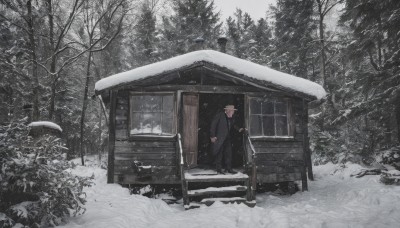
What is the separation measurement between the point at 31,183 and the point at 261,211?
14.4ft

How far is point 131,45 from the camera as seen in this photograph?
28.7 meters

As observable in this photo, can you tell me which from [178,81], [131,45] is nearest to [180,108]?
[178,81]

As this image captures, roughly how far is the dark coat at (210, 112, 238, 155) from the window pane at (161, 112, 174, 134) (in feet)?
3.87

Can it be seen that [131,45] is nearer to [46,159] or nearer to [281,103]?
[281,103]

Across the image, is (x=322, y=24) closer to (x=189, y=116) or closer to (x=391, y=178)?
(x=391, y=178)

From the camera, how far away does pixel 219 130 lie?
848 centimetres

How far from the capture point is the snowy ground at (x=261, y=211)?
17.6 feet

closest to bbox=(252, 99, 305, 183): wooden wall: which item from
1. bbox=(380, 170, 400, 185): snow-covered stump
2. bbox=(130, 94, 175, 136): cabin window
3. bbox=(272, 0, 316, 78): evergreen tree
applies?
bbox=(380, 170, 400, 185): snow-covered stump

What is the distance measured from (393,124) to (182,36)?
56.4ft

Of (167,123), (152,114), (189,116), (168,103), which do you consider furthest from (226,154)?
(152,114)

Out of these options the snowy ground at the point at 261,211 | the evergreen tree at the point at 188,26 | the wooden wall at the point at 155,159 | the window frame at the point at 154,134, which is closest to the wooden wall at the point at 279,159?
the wooden wall at the point at 155,159

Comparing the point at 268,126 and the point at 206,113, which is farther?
the point at 206,113

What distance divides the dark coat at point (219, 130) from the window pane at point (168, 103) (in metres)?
1.32

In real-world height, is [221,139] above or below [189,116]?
below
